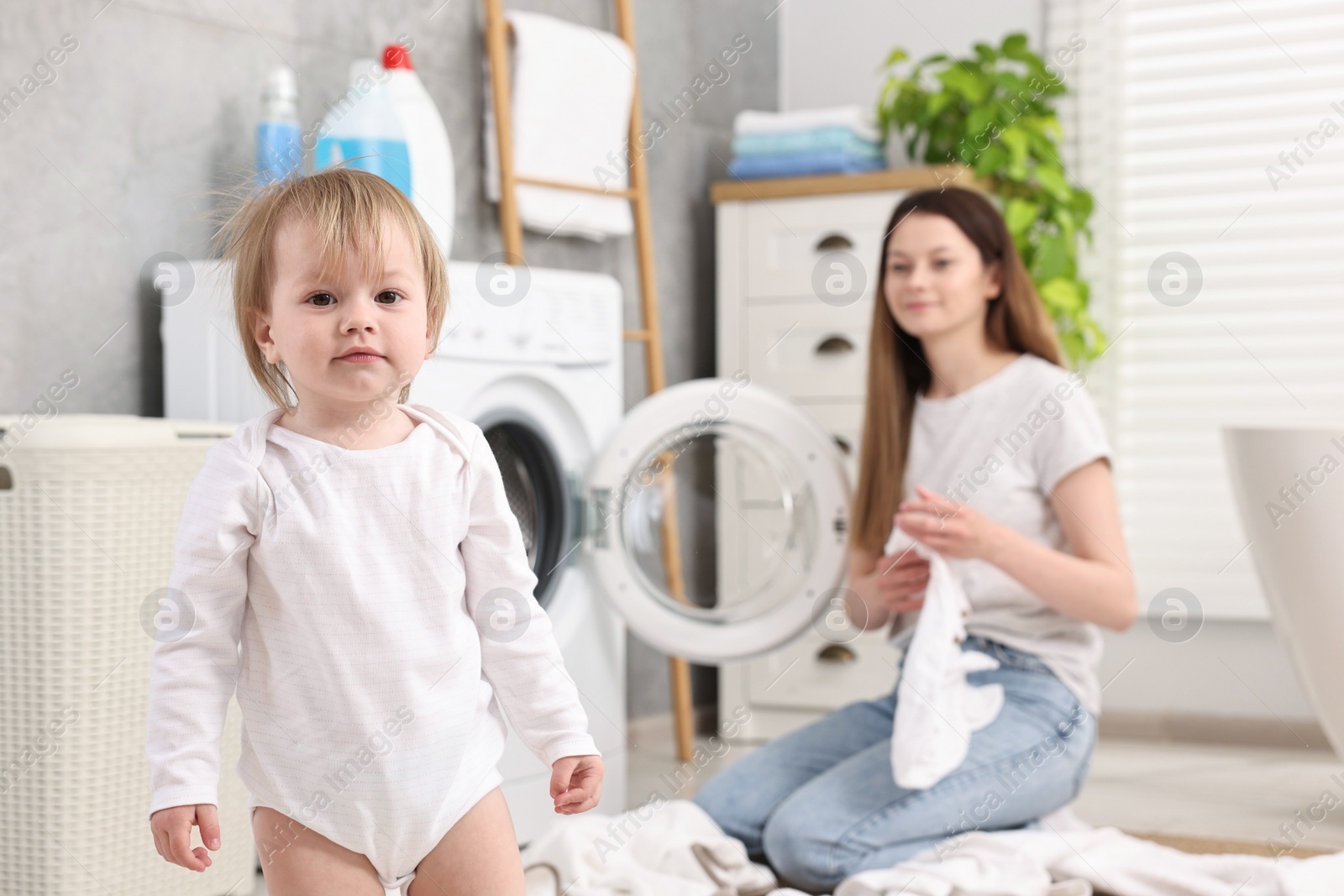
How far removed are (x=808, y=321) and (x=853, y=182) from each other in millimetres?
289

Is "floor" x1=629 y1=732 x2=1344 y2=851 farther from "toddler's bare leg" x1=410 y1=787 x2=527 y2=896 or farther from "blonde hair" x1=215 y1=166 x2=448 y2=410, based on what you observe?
"blonde hair" x1=215 y1=166 x2=448 y2=410

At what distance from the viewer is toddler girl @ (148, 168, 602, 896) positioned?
0.86 m

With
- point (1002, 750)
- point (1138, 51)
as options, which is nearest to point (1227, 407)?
point (1138, 51)

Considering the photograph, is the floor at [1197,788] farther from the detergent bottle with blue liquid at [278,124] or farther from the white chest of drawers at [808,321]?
the detergent bottle with blue liquid at [278,124]

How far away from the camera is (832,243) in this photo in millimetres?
2566

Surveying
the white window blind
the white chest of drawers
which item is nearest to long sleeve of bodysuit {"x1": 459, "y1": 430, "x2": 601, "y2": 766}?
the white chest of drawers

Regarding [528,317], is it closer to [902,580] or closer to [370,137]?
[370,137]

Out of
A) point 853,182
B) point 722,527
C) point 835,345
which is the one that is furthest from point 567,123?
point 722,527

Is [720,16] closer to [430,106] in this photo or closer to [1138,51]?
[1138,51]

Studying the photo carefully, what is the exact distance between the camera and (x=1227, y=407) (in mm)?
2584

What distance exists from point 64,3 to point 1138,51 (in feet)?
6.70

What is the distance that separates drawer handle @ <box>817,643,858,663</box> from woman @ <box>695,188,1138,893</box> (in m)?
0.66

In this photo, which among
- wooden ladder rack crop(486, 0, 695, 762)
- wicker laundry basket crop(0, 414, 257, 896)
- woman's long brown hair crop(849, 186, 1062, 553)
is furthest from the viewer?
wooden ladder rack crop(486, 0, 695, 762)

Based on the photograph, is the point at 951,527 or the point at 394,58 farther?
the point at 394,58
